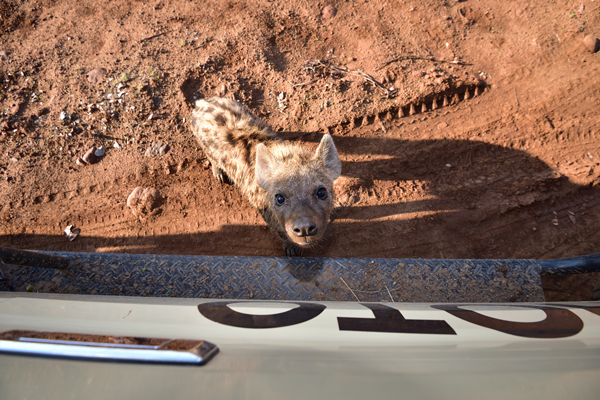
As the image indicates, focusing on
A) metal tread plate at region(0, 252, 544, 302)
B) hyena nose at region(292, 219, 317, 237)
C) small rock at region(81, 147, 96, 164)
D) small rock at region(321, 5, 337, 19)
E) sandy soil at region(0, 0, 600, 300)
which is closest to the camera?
metal tread plate at region(0, 252, 544, 302)

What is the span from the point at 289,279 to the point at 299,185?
3.13ft

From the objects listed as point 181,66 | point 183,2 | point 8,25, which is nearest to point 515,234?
point 181,66

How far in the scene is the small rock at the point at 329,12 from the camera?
17.1 ft

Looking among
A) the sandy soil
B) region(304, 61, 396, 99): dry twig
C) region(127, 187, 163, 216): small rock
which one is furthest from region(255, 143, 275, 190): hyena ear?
region(304, 61, 396, 99): dry twig

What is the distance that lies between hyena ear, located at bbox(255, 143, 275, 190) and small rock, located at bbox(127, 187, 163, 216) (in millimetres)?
1970

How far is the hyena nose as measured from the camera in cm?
261

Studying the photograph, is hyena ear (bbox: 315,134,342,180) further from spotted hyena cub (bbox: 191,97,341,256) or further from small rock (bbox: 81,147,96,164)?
small rock (bbox: 81,147,96,164)

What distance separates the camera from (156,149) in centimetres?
448

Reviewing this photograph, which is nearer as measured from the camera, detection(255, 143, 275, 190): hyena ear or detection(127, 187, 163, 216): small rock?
detection(255, 143, 275, 190): hyena ear

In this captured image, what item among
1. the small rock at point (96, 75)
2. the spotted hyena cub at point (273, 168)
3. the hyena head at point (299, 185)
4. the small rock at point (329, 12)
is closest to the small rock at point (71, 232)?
the spotted hyena cub at point (273, 168)

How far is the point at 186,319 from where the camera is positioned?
1462mm

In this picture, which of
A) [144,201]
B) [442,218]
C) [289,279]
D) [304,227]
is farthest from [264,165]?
[442,218]

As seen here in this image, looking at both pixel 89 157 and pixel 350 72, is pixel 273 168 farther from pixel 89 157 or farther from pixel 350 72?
pixel 89 157

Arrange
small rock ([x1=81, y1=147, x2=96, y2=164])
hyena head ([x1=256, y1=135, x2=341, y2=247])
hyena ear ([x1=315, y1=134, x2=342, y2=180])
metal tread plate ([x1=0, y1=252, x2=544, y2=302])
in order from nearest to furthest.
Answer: metal tread plate ([x1=0, y1=252, x2=544, y2=302]) < hyena head ([x1=256, y1=135, x2=341, y2=247]) < hyena ear ([x1=315, y1=134, x2=342, y2=180]) < small rock ([x1=81, y1=147, x2=96, y2=164])
